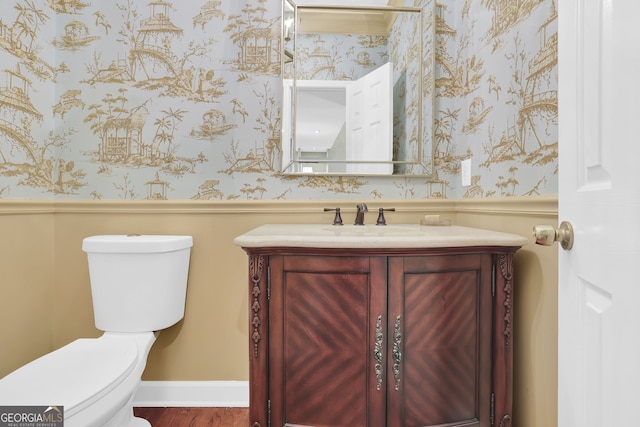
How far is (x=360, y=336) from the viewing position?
1.14 metres

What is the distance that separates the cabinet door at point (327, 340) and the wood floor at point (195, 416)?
1.99 feet

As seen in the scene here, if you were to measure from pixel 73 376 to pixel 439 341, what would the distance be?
114cm

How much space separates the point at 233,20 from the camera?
176 cm

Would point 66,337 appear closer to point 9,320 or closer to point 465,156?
point 9,320

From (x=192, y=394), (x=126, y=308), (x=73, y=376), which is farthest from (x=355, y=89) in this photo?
(x=192, y=394)

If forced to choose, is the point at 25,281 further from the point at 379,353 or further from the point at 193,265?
the point at 379,353

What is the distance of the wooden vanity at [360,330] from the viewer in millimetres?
1132

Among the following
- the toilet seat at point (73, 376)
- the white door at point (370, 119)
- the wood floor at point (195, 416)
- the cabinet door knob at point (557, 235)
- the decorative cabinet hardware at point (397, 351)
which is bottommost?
the wood floor at point (195, 416)

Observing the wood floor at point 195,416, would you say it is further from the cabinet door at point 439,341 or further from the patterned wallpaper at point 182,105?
the patterned wallpaper at point 182,105

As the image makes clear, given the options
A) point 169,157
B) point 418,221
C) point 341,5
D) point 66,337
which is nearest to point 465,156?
point 418,221

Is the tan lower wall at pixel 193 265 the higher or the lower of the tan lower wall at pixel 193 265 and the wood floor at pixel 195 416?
the higher

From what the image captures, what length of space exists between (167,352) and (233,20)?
1672 millimetres

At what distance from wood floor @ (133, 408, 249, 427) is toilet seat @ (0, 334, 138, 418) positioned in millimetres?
540
